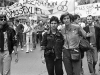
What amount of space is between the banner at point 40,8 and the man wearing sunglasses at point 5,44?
338 centimetres

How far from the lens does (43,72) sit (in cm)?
746

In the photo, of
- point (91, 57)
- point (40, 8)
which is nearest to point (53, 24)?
point (91, 57)

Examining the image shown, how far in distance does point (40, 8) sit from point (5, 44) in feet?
11.6

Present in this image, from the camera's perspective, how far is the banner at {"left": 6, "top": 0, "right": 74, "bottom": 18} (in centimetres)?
859

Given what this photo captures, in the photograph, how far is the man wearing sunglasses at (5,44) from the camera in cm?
535

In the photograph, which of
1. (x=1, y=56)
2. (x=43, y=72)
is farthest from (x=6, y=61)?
(x=43, y=72)

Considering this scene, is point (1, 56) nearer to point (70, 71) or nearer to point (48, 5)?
point (70, 71)

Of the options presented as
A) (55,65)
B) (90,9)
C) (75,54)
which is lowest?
(55,65)

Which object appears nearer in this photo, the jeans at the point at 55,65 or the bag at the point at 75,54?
the bag at the point at 75,54

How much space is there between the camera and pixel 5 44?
18.1 ft

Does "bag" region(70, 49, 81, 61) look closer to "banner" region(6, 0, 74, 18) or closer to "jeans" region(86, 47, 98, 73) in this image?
"jeans" region(86, 47, 98, 73)

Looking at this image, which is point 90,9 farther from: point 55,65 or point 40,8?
point 55,65

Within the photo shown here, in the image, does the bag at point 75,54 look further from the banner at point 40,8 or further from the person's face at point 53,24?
the banner at point 40,8

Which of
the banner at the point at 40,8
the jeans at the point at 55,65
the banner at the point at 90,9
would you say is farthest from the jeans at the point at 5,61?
the banner at the point at 90,9
